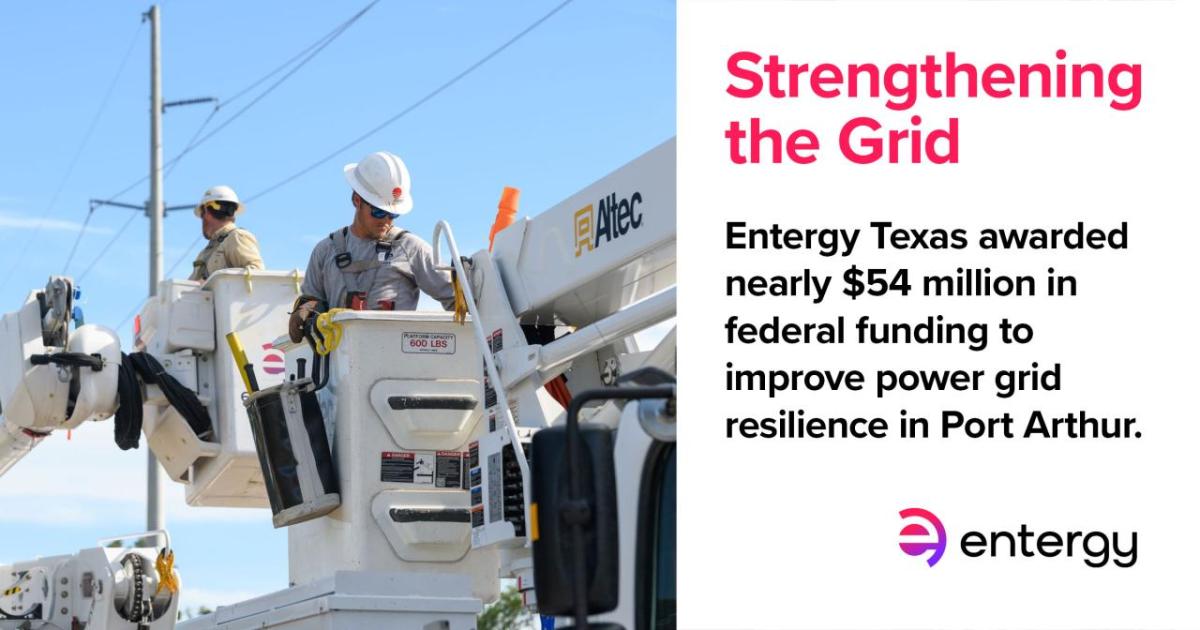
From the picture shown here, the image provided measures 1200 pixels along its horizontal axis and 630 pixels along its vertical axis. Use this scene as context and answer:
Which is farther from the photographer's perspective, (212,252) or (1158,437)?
(212,252)

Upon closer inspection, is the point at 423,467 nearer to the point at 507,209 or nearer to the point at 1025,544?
the point at 507,209

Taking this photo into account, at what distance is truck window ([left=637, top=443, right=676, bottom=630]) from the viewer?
150 inches

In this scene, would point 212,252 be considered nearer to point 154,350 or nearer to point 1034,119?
A: point 154,350

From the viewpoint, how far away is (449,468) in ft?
23.1

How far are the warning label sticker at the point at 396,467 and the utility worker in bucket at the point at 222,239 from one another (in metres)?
2.33

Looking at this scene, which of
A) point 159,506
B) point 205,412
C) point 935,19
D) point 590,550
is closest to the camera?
point 590,550

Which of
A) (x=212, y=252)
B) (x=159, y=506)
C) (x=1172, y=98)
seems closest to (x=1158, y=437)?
(x=1172, y=98)

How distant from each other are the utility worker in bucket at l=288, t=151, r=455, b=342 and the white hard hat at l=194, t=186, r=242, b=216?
2425 millimetres

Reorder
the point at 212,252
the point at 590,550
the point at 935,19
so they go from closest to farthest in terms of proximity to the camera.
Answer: the point at 590,550 → the point at 935,19 → the point at 212,252

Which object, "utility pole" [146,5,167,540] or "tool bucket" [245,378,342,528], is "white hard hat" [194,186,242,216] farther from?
"utility pole" [146,5,167,540]

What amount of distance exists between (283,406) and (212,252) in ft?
8.66

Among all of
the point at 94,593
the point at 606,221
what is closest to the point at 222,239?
the point at 94,593

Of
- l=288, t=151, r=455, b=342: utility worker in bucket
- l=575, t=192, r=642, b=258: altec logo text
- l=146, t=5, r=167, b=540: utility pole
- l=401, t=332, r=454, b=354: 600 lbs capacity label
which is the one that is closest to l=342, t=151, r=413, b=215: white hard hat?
l=288, t=151, r=455, b=342: utility worker in bucket

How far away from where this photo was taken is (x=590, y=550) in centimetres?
333
